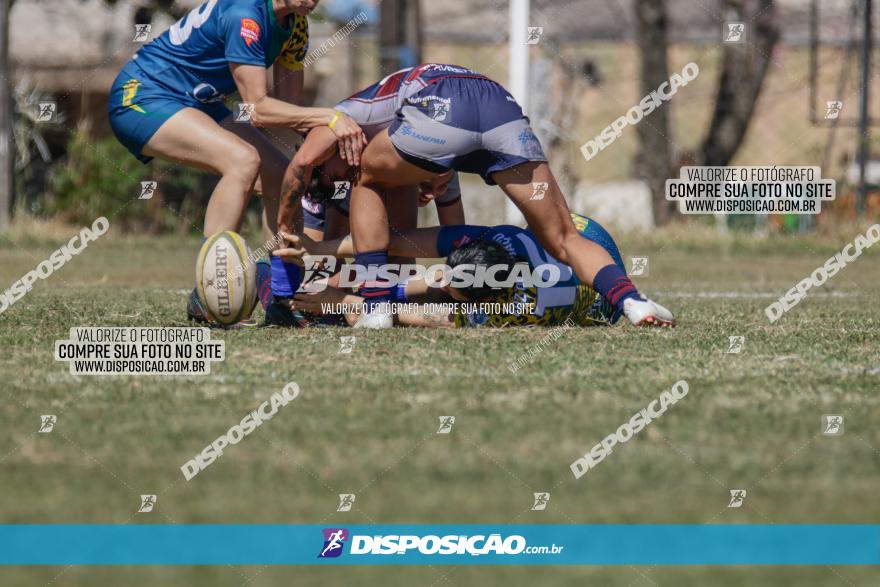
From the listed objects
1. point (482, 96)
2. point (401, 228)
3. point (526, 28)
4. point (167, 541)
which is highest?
point (526, 28)

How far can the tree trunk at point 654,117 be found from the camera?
644 inches

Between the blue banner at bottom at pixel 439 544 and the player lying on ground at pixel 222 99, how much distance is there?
134 inches

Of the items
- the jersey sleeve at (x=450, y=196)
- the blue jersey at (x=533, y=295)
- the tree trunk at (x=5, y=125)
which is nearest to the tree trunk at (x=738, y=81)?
the tree trunk at (x=5, y=125)

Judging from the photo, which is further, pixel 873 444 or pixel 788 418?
pixel 788 418

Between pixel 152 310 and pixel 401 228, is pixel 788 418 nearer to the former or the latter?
pixel 401 228

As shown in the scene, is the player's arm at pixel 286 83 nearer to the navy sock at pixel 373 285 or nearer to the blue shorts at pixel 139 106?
the blue shorts at pixel 139 106

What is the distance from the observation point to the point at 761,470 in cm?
373

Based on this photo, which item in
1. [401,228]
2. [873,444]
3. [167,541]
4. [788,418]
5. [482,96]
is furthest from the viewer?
[401,228]

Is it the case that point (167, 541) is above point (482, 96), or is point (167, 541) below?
below

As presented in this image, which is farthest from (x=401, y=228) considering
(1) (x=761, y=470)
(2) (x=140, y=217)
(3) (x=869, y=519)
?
(2) (x=140, y=217)

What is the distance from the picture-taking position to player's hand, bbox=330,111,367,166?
6402mm

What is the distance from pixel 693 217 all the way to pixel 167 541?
42.8 feet

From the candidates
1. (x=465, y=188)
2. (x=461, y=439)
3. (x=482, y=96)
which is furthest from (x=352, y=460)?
(x=465, y=188)

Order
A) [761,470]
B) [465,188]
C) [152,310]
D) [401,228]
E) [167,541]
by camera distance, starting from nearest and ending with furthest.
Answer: [167,541], [761,470], [401,228], [152,310], [465,188]
